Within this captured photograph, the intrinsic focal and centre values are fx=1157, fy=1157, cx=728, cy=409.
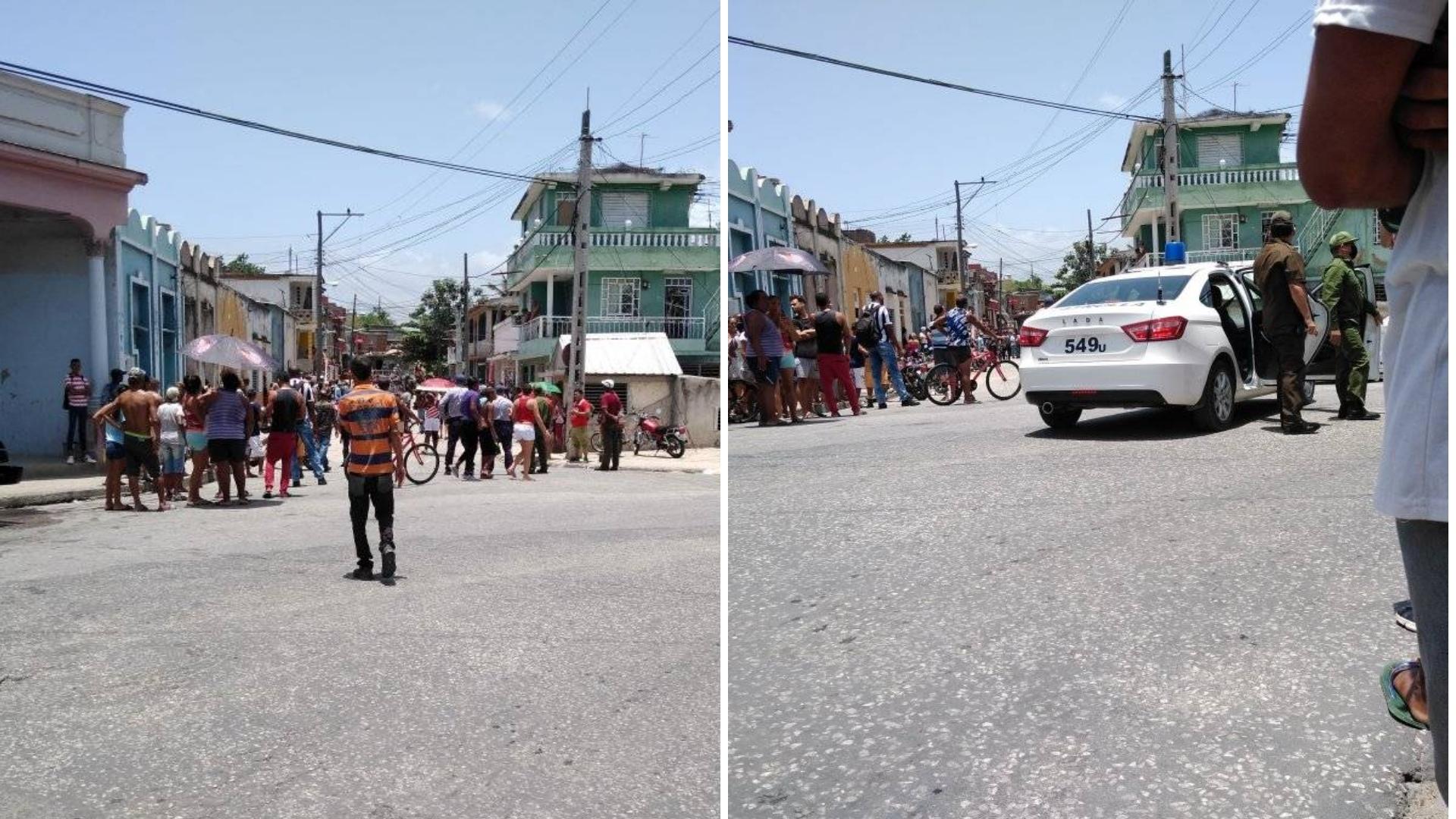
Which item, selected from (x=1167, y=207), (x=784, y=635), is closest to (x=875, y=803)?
(x=784, y=635)

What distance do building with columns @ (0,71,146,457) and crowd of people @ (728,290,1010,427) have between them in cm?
553

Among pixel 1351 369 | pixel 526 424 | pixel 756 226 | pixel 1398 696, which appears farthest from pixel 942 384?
pixel 1398 696

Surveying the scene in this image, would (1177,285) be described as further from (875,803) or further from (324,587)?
(324,587)

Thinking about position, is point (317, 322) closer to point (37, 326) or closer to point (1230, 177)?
point (37, 326)

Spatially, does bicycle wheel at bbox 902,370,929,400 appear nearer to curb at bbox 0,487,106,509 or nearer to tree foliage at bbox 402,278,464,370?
curb at bbox 0,487,106,509

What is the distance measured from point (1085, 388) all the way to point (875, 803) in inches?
132

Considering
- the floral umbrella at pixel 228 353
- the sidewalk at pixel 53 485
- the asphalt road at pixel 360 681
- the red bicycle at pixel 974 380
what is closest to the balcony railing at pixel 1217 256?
the asphalt road at pixel 360 681

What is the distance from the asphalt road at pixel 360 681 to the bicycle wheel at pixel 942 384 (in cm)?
362

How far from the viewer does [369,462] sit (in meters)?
6.31

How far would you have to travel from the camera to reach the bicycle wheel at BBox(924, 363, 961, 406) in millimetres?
10328

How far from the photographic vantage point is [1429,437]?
30.4 inches

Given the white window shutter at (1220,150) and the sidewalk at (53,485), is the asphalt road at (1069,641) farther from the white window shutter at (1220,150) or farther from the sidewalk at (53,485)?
the sidewalk at (53,485)

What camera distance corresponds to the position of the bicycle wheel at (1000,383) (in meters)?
9.17

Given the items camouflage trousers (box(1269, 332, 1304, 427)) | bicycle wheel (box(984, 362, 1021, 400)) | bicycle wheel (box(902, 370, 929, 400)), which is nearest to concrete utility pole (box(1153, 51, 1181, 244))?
camouflage trousers (box(1269, 332, 1304, 427))
